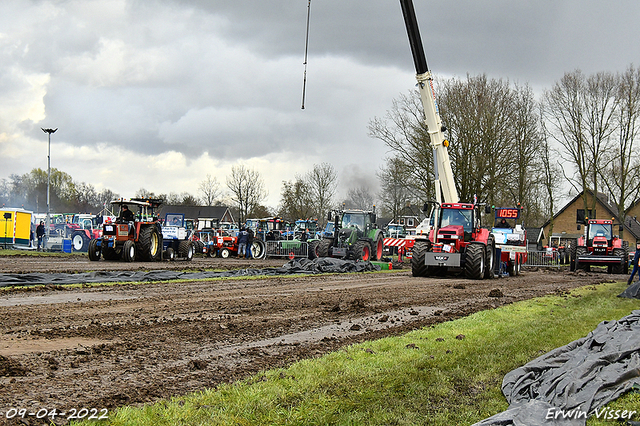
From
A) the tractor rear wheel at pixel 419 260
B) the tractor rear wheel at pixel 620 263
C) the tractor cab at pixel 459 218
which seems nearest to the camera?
the tractor rear wheel at pixel 419 260

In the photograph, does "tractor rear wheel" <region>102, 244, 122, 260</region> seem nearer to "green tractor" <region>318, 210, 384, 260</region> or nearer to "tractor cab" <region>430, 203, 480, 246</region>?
"green tractor" <region>318, 210, 384, 260</region>

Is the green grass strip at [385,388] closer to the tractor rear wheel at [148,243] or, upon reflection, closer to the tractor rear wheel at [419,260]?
the tractor rear wheel at [419,260]

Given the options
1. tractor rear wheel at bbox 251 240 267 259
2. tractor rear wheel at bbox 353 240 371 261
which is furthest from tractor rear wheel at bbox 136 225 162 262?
tractor rear wheel at bbox 353 240 371 261

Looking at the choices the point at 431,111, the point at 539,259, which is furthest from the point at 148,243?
the point at 539,259

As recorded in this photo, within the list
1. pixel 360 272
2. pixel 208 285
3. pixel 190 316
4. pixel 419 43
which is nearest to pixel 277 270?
pixel 360 272

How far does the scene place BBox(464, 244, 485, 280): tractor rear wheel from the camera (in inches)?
757

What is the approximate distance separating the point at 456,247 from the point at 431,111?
5259 millimetres

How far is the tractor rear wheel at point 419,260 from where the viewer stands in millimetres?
19861

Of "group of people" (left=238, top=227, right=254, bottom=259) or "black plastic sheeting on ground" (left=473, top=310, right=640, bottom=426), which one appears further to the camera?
"group of people" (left=238, top=227, right=254, bottom=259)

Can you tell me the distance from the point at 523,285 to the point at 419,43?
28.8 feet

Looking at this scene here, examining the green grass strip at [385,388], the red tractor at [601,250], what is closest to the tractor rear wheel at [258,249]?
the red tractor at [601,250]

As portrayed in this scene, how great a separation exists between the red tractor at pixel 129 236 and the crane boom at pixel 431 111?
38.8 feet

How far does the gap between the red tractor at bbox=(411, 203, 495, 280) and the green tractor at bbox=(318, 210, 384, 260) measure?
4.47m

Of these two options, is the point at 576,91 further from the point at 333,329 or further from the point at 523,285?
the point at 333,329
